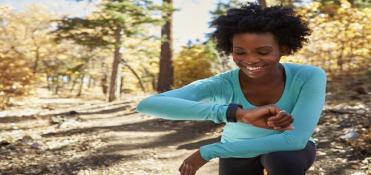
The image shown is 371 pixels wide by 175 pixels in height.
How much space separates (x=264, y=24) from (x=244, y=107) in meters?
0.48

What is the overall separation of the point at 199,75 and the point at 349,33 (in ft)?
28.2

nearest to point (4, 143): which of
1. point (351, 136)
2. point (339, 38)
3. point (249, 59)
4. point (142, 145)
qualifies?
point (142, 145)

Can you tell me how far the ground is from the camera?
19.0 ft

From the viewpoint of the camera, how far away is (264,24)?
2342 mm

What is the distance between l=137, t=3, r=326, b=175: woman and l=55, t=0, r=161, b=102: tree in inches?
553

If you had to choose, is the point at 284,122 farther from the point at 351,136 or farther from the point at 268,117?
the point at 351,136

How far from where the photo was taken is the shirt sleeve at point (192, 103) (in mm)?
2225

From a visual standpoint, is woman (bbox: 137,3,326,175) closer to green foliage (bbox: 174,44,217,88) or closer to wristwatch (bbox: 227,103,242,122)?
wristwatch (bbox: 227,103,242,122)

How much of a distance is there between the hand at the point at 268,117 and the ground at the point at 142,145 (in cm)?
321

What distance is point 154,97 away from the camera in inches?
94.0

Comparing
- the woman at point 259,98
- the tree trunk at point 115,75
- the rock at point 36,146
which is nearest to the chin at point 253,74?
the woman at point 259,98

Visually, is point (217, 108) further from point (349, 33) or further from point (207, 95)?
point (349, 33)

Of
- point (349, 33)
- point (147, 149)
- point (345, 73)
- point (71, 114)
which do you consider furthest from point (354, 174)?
point (71, 114)

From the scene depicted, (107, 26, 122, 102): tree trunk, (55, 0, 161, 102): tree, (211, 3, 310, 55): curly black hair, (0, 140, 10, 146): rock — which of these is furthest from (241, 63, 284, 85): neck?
(107, 26, 122, 102): tree trunk
